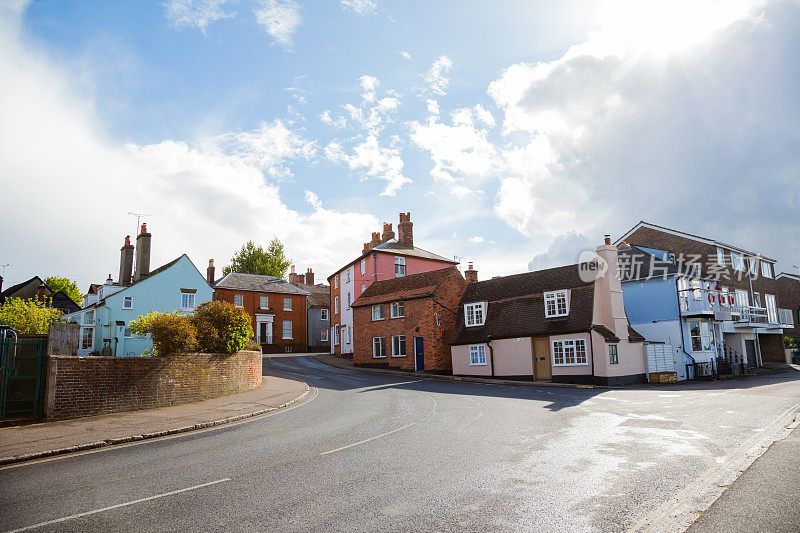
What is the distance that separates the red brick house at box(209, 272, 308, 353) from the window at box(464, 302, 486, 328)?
2520cm

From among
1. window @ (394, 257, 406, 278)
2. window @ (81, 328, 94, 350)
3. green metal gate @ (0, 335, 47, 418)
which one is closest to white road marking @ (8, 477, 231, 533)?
green metal gate @ (0, 335, 47, 418)

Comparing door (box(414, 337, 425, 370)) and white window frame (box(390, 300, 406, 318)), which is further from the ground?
white window frame (box(390, 300, 406, 318))

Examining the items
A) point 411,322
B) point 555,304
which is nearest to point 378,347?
point 411,322

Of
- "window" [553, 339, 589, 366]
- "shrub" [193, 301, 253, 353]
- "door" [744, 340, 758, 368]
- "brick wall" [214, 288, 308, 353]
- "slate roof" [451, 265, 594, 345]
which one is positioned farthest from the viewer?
"brick wall" [214, 288, 308, 353]

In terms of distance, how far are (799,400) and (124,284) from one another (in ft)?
142

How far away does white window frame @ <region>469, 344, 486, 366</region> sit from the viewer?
32.3 meters

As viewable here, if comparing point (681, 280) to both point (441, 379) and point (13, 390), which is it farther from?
point (13, 390)

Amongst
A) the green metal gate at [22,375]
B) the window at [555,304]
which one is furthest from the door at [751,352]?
the green metal gate at [22,375]

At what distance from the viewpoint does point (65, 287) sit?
67.9 meters

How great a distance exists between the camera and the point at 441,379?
1208 inches

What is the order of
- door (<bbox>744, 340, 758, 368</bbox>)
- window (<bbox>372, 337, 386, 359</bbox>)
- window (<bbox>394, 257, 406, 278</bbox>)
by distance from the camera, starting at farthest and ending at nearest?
window (<bbox>394, 257, 406, 278</bbox>)
door (<bbox>744, 340, 758, 368</bbox>)
window (<bbox>372, 337, 386, 359</bbox>)

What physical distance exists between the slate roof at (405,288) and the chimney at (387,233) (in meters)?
11.5

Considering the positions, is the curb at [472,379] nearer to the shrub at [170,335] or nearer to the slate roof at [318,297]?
the shrub at [170,335]

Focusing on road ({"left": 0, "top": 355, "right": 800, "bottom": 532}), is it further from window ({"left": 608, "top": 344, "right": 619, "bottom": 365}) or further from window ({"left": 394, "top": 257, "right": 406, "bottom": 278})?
window ({"left": 394, "top": 257, "right": 406, "bottom": 278})
